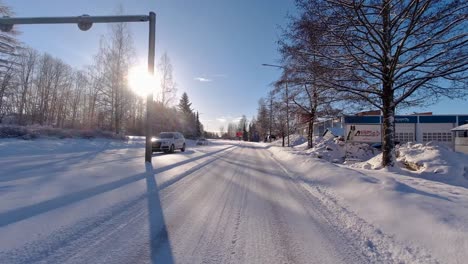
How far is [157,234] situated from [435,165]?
11575 mm

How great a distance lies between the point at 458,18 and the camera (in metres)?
7.38

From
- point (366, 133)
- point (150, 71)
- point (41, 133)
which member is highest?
point (150, 71)

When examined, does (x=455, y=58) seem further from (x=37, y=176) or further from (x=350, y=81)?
(x=37, y=176)

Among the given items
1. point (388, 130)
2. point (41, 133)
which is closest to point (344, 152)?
point (388, 130)

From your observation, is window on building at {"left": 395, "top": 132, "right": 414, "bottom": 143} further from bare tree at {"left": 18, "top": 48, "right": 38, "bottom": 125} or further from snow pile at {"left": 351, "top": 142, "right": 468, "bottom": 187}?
bare tree at {"left": 18, "top": 48, "right": 38, "bottom": 125}

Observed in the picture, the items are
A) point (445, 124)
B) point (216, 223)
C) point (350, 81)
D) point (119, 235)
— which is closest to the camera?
point (119, 235)

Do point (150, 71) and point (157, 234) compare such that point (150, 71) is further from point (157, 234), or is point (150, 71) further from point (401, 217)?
point (401, 217)

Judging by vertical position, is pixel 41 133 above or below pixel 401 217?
above

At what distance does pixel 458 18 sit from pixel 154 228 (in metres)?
10.0

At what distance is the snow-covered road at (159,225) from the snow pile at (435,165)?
21.0 feet

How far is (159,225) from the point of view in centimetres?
410

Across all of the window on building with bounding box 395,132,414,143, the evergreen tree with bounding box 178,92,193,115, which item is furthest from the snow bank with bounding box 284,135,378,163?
the evergreen tree with bounding box 178,92,193,115

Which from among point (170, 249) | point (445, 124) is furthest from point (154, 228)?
point (445, 124)

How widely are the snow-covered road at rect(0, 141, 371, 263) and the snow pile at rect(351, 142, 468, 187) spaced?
639 cm
